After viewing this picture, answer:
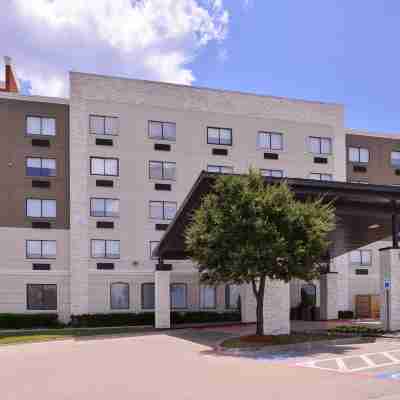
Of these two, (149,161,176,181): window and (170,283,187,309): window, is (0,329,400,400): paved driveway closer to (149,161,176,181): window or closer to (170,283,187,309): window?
(170,283,187,309): window

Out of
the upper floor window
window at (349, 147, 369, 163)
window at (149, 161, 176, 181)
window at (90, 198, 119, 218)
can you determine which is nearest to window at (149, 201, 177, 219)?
window at (149, 161, 176, 181)

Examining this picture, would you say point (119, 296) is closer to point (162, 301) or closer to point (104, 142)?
point (162, 301)

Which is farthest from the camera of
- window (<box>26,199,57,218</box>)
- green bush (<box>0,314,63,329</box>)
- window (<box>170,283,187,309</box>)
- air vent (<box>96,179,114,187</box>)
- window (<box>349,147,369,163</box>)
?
window (<box>349,147,369,163</box>)

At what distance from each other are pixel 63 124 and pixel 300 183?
63.2ft

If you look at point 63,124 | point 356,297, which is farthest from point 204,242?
point 356,297

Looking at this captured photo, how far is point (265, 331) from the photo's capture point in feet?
76.0

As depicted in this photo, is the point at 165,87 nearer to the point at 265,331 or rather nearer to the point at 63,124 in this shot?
the point at 63,124

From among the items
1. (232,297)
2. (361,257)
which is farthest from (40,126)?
(361,257)

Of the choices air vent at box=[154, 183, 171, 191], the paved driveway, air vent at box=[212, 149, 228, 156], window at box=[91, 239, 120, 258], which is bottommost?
the paved driveway

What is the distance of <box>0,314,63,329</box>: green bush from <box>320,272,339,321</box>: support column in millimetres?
16340

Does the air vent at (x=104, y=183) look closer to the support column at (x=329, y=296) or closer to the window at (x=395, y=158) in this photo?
the support column at (x=329, y=296)

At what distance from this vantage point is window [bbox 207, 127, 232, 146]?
38.2 metres

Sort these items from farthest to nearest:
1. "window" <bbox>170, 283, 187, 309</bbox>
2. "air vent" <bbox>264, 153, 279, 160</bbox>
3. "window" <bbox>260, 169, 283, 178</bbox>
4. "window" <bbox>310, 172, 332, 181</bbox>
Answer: "window" <bbox>310, 172, 332, 181</bbox>, "air vent" <bbox>264, 153, 279, 160</bbox>, "window" <bbox>260, 169, 283, 178</bbox>, "window" <bbox>170, 283, 187, 309</bbox>

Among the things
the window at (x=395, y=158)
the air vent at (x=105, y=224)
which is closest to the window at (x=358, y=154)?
the window at (x=395, y=158)
